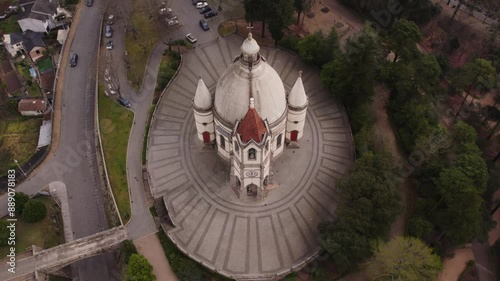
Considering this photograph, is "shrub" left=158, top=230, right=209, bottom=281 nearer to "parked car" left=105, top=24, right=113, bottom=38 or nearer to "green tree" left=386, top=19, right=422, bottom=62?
"parked car" left=105, top=24, right=113, bottom=38

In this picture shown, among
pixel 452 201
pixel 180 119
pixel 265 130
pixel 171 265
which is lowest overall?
pixel 171 265

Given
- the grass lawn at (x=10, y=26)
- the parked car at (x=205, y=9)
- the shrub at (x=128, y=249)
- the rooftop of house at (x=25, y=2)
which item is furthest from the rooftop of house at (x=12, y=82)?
the shrub at (x=128, y=249)

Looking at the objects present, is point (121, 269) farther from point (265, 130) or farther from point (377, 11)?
point (377, 11)

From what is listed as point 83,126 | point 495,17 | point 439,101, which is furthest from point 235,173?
point 495,17

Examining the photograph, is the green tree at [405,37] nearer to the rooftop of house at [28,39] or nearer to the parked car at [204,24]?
the parked car at [204,24]

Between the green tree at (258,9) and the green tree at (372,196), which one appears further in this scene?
the green tree at (258,9)

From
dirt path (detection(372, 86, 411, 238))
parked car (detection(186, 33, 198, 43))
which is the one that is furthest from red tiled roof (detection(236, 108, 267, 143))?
parked car (detection(186, 33, 198, 43))

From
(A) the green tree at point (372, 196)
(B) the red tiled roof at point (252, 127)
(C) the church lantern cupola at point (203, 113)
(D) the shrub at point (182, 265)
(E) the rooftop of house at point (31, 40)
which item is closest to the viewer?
(B) the red tiled roof at point (252, 127)
